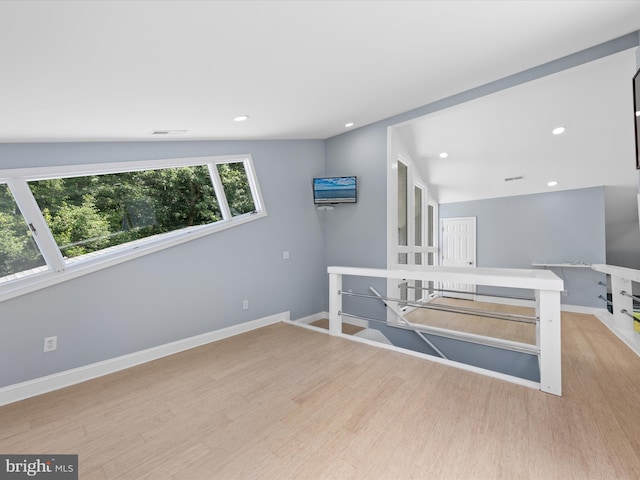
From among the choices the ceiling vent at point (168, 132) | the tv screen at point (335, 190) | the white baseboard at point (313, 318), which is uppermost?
the ceiling vent at point (168, 132)

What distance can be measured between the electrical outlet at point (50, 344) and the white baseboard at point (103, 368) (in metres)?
0.23

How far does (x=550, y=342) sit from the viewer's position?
7.22ft

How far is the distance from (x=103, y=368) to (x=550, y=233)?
7.65m

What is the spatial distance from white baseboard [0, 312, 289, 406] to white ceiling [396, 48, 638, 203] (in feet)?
13.3

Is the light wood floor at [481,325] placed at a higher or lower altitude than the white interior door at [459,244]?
lower

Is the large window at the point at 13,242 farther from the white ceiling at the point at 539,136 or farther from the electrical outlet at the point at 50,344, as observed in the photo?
the white ceiling at the point at 539,136

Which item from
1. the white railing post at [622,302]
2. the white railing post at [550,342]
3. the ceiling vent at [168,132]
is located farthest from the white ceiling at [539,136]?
the ceiling vent at [168,132]

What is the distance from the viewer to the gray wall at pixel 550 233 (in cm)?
538

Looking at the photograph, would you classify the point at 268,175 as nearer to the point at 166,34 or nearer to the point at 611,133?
the point at 166,34

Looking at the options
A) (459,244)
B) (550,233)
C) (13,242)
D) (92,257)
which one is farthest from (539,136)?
(13,242)

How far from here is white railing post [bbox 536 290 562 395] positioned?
2.18 m

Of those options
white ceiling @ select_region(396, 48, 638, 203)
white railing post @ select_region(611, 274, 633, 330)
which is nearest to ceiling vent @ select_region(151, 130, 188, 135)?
white ceiling @ select_region(396, 48, 638, 203)

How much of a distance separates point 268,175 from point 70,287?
274 cm

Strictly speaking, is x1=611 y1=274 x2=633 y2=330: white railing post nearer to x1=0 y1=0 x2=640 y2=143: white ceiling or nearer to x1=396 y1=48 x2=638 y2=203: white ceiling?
x1=396 y1=48 x2=638 y2=203: white ceiling
